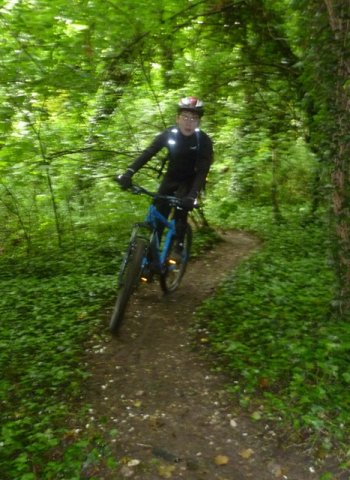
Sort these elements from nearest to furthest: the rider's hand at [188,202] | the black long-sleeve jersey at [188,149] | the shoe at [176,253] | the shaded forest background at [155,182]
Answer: the shaded forest background at [155,182]
the rider's hand at [188,202]
the black long-sleeve jersey at [188,149]
the shoe at [176,253]

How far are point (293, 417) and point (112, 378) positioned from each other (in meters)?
1.79

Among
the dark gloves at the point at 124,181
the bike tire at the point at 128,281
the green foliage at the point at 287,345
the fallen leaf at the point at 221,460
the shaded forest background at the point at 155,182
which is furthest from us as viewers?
the dark gloves at the point at 124,181

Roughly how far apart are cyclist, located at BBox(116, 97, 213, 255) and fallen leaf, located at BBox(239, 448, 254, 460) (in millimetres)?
2912

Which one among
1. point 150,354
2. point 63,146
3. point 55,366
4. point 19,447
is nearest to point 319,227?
point 63,146

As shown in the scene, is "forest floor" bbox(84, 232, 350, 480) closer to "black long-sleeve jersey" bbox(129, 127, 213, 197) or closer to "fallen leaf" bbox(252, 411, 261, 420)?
"fallen leaf" bbox(252, 411, 261, 420)

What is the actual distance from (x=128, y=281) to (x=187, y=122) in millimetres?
2193

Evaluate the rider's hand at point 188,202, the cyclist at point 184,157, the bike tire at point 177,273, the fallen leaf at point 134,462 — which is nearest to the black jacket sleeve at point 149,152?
the cyclist at point 184,157

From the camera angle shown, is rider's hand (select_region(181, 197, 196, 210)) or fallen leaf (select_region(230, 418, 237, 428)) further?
rider's hand (select_region(181, 197, 196, 210))

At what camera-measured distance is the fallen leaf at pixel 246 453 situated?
3.64m

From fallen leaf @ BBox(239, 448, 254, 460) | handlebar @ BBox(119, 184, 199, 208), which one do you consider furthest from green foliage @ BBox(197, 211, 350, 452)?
handlebar @ BBox(119, 184, 199, 208)

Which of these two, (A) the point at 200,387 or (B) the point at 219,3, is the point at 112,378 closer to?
(A) the point at 200,387

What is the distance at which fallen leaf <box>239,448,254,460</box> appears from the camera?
12.0ft

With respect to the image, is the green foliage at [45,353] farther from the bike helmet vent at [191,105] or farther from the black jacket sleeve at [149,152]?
the bike helmet vent at [191,105]

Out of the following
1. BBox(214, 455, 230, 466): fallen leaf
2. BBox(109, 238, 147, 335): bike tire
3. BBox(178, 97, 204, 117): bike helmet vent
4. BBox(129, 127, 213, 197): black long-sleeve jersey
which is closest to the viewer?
BBox(214, 455, 230, 466): fallen leaf
